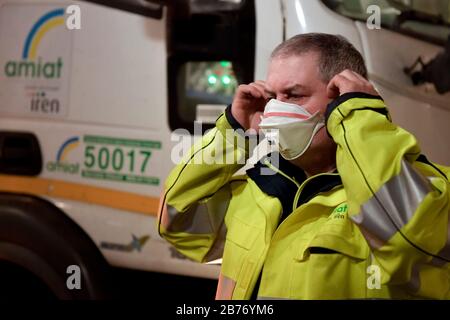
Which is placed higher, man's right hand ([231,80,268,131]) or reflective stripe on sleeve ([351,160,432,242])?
man's right hand ([231,80,268,131])

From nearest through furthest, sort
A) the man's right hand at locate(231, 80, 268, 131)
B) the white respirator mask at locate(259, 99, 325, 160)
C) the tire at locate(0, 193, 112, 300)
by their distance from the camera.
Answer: the white respirator mask at locate(259, 99, 325, 160) < the man's right hand at locate(231, 80, 268, 131) < the tire at locate(0, 193, 112, 300)

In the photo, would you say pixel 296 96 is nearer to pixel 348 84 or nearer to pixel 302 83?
pixel 302 83

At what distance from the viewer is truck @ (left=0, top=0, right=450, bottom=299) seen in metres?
2.23

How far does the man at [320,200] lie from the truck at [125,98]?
0.72m

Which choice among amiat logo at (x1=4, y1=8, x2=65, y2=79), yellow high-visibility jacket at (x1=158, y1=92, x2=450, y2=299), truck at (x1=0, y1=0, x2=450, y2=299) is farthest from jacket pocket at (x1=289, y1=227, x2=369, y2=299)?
amiat logo at (x1=4, y1=8, x2=65, y2=79)

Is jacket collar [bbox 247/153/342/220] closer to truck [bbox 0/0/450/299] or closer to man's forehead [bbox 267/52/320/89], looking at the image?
man's forehead [bbox 267/52/320/89]

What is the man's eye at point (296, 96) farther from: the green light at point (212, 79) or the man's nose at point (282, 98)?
the green light at point (212, 79)

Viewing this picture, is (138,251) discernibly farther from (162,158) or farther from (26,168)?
(26,168)

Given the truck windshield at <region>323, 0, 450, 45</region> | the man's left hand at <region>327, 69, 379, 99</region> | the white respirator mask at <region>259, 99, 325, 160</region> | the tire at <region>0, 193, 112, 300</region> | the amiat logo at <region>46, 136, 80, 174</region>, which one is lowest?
the tire at <region>0, 193, 112, 300</region>

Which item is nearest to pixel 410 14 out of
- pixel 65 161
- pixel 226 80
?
pixel 226 80

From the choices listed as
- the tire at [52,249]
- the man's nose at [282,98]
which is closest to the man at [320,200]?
the man's nose at [282,98]

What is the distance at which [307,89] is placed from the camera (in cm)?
143

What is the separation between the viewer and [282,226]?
4.58ft

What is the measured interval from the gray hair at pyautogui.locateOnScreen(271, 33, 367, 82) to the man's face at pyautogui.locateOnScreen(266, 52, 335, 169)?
0.01m
